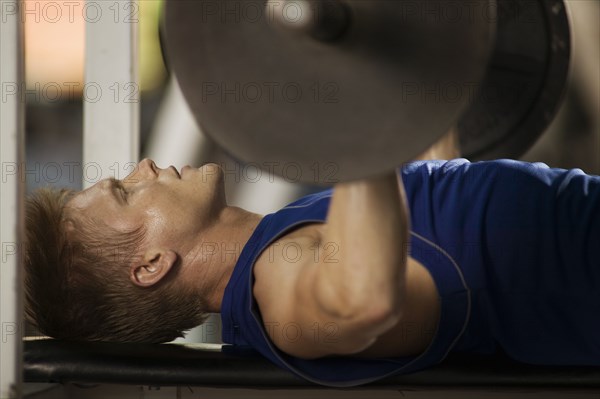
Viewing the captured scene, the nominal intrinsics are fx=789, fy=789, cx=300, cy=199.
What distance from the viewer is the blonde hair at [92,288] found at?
1502 mm

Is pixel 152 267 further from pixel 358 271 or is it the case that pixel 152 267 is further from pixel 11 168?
pixel 358 271

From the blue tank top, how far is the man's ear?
0.45 ft

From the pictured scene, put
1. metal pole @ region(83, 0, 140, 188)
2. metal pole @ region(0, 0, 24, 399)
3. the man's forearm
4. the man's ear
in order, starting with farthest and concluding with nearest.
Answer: metal pole @ region(83, 0, 140, 188), the man's ear, metal pole @ region(0, 0, 24, 399), the man's forearm

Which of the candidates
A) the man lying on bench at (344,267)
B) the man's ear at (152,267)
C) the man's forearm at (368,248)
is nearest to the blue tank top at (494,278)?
the man lying on bench at (344,267)

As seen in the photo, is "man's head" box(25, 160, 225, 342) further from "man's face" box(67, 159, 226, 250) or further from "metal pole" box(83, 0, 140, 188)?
"metal pole" box(83, 0, 140, 188)

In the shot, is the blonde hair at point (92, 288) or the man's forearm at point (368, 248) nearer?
the man's forearm at point (368, 248)

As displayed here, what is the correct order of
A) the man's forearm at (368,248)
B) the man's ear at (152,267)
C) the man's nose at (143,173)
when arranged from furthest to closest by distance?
the man's nose at (143,173) < the man's ear at (152,267) < the man's forearm at (368,248)

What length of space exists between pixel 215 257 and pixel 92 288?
25 centimetres

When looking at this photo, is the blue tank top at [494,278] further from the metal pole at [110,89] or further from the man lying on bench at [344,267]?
the metal pole at [110,89]

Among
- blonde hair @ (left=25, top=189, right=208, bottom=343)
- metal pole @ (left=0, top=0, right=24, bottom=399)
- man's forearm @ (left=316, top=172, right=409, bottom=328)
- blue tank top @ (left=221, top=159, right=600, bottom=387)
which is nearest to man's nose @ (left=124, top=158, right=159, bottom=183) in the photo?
blonde hair @ (left=25, top=189, right=208, bottom=343)

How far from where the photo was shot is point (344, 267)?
0.99 meters

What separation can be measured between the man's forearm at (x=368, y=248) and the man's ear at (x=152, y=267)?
507mm

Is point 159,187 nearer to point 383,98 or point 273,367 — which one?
point 273,367

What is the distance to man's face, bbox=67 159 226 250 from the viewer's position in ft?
4.87
